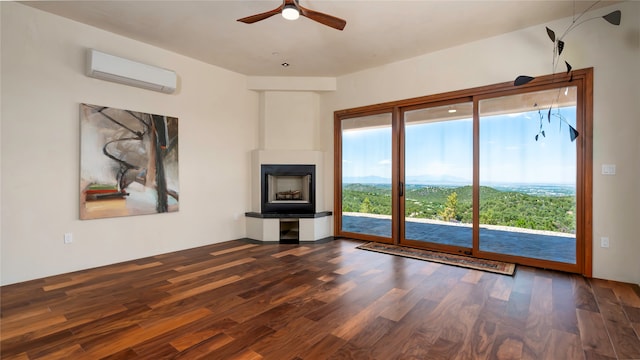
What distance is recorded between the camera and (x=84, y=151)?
11.9 ft

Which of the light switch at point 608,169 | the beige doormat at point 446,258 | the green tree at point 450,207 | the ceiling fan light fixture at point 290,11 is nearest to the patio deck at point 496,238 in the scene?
the green tree at point 450,207

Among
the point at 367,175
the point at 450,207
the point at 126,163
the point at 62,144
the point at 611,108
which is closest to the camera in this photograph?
the point at 611,108

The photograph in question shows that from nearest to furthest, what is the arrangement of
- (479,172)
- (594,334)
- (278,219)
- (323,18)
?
(594,334), (323,18), (479,172), (278,219)

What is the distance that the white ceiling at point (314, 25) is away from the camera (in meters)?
3.25

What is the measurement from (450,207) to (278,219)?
2.70 metres

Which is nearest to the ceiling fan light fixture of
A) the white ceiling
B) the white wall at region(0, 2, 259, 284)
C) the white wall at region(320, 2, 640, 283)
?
the white ceiling

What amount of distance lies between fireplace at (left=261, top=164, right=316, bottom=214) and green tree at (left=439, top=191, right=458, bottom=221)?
215cm

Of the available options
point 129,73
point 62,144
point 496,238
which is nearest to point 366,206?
point 496,238

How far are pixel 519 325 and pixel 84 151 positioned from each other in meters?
4.66

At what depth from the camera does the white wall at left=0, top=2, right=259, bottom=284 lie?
319cm

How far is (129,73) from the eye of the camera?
12.6 ft

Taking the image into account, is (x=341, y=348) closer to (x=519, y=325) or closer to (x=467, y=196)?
(x=519, y=325)

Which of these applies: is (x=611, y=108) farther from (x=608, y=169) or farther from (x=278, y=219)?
(x=278, y=219)

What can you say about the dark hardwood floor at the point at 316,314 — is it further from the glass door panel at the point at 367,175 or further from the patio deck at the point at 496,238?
the glass door panel at the point at 367,175
